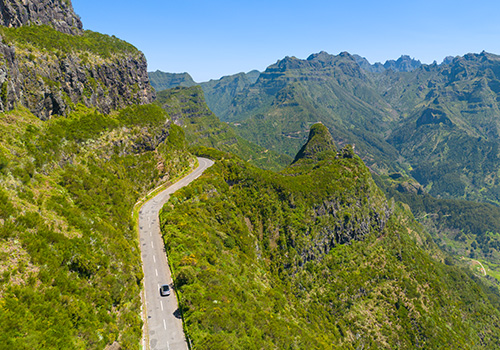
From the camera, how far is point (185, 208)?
75.4 m

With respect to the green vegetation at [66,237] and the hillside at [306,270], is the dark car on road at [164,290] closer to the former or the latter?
the hillside at [306,270]

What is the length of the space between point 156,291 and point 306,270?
7629cm

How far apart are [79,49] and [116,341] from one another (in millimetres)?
98397

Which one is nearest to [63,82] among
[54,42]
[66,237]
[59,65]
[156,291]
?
[59,65]

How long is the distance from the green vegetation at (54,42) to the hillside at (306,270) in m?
60.9

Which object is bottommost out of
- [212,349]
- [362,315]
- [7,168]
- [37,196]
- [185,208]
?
[362,315]

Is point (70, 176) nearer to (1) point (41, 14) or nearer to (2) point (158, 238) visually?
(2) point (158, 238)

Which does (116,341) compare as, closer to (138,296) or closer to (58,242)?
(138,296)

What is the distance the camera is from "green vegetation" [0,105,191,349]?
28.7 metres

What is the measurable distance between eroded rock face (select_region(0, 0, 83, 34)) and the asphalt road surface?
7548cm

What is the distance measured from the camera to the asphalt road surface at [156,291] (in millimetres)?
39375

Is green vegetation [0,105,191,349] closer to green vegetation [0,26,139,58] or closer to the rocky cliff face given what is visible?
the rocky cliff face

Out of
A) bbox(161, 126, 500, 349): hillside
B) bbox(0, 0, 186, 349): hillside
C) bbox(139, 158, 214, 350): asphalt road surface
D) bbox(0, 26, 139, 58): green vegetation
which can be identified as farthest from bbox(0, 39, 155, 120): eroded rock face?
bbox(161, 126, 500, 349): hillside

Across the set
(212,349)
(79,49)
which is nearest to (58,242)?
(212,349)
